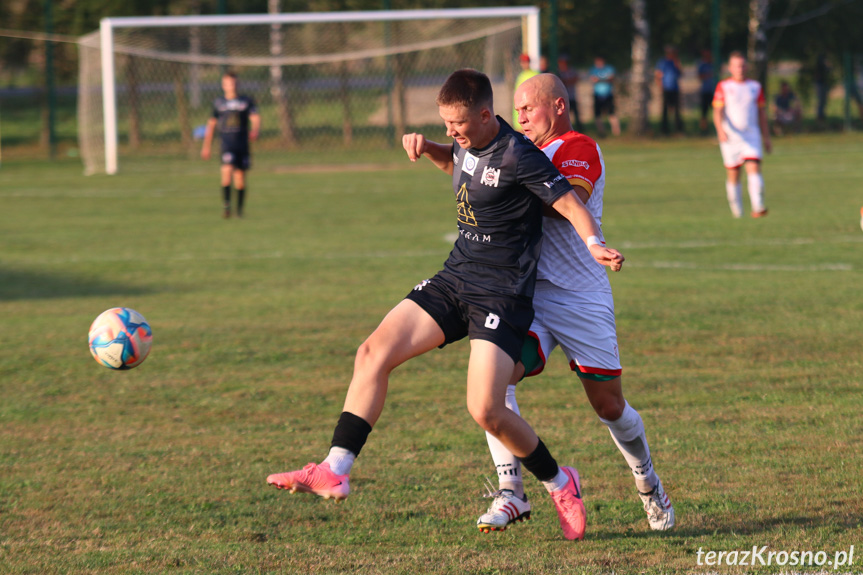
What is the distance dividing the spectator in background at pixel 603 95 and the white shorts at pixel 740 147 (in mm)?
17396

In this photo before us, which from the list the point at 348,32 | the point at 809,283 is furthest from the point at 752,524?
the point at 348,32

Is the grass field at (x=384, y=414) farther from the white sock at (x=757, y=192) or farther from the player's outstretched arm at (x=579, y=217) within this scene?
the player's outstretched arm at (x=579, y=217)

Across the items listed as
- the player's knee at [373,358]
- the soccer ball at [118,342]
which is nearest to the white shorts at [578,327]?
the player's knee at [373,358]

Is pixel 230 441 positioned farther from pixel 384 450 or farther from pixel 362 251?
pixel 362 251

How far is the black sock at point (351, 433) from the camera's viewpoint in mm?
4125

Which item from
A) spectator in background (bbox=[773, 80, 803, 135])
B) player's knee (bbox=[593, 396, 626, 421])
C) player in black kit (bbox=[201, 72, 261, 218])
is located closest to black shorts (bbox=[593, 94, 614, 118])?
spectator in background (bbox=[773, 80, 803, 135])

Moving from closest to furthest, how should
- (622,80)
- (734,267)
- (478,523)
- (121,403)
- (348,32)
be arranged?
1. (478,523)
2. (121,403)
3. (734,267)
4. (348,32)
5. (622,80)

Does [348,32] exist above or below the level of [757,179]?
above

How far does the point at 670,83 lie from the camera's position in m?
32.8

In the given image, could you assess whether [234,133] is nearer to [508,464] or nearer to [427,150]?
[427,150]

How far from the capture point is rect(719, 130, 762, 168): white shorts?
1555cm

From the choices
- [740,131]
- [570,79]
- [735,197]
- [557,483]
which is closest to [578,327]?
[557,483]

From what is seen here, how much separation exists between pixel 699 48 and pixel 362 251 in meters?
27.4

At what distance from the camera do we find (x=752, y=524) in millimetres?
4316
